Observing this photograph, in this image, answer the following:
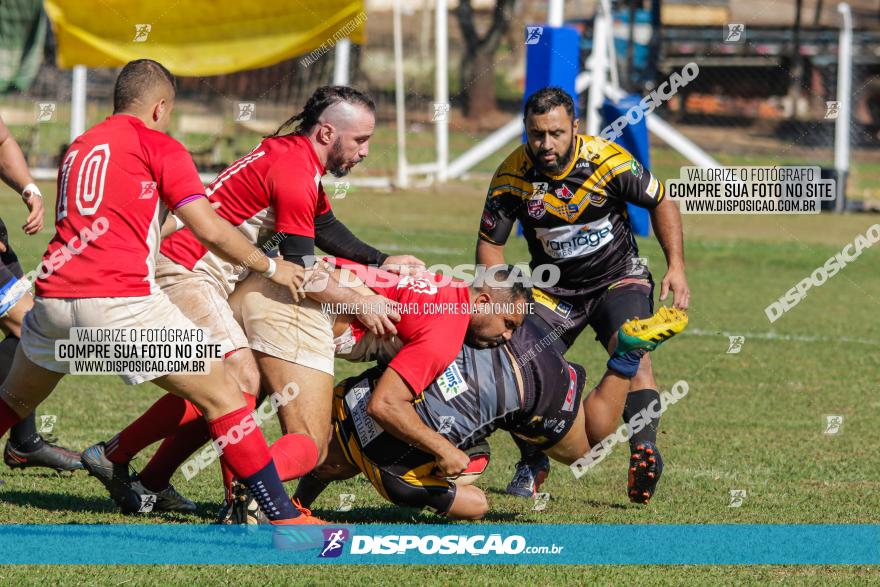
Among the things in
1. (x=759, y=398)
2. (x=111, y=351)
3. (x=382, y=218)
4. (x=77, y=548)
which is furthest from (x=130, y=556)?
(x=382, y=218)

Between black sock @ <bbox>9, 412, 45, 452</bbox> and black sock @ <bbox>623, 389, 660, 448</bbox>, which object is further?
black sock @ <bbox>9, 412, 45, 452</bbox>

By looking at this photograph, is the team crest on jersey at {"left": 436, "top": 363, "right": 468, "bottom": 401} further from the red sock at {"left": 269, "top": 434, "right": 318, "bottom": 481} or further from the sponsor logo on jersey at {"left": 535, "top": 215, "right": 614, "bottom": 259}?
the sponsor logo on jersey at {"left": 535, "top": 215, "right": 614, "bottom": 259}

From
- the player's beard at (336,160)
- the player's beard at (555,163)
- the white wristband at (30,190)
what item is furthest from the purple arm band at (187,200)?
the player's beard at (555,163)

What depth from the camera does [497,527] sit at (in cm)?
558

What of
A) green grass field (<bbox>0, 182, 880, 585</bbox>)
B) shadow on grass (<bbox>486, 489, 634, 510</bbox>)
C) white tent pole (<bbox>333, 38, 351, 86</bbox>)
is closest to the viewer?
green grass field (<bbox>0, 182, 880, 585</bbox>)

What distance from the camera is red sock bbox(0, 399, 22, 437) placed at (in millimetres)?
5676

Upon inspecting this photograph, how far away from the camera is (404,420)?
5477 mm

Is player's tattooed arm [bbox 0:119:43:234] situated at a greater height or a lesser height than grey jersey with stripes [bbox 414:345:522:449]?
greater

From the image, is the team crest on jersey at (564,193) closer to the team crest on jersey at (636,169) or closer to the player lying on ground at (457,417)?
the team crest on jersey at (636,169)

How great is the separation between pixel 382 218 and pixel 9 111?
1109 centimetres

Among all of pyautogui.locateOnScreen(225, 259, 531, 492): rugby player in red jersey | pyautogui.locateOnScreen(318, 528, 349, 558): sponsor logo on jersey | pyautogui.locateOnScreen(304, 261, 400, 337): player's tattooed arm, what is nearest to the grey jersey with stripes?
pyautogui.locateOnScreen(225, 259, 531, 492): rugby player in red jersey

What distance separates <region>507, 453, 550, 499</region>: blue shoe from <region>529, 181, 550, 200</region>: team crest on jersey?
1498 millimetres

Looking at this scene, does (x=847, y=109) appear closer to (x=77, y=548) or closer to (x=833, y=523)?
(x=833, y=523)

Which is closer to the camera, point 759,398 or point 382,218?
point 759,398
